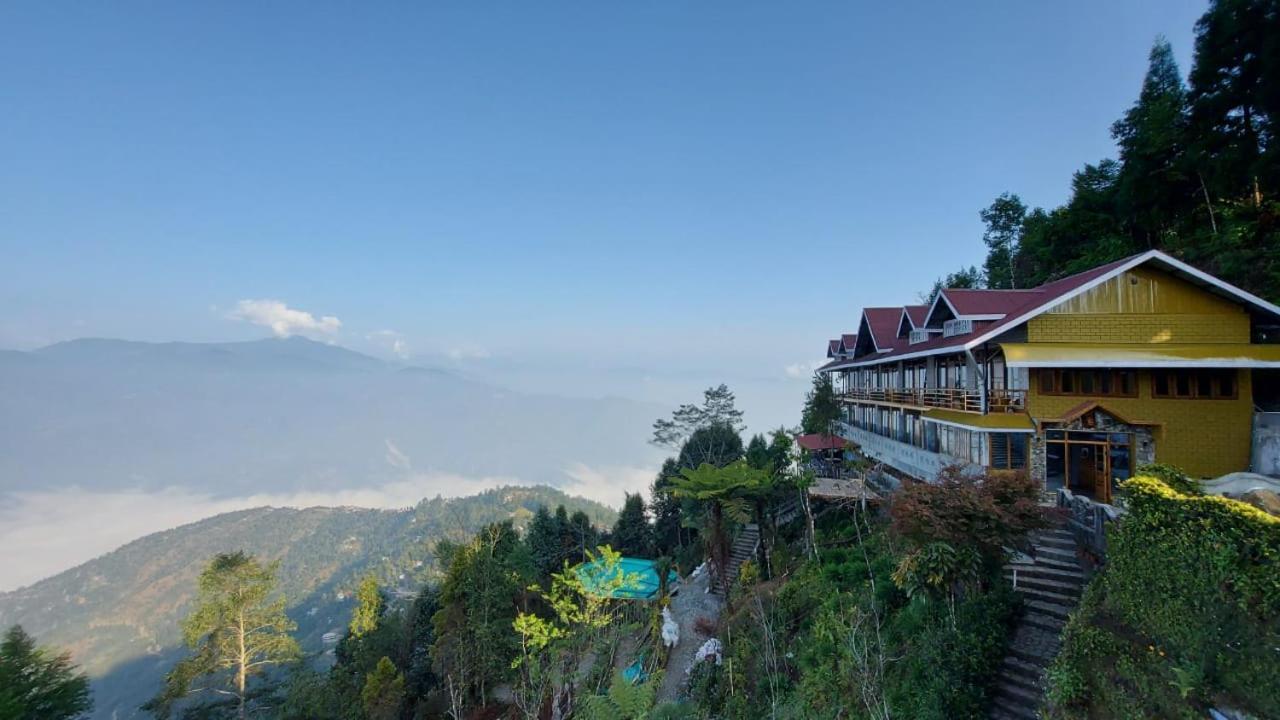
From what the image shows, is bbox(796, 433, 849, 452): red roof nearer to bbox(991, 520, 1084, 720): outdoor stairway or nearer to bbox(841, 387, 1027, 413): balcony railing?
bbox(841, 387, 1027, 413): balcony railing

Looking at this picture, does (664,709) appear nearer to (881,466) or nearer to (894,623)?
(894,623)

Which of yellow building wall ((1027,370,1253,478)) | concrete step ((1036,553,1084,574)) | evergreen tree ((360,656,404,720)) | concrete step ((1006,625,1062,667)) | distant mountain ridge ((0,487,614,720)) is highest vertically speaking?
yellow building wall ((1027,370,1253,478))

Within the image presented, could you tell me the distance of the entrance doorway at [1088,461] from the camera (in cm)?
1495

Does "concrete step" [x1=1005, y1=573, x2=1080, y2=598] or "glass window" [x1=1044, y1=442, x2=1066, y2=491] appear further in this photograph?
"glass window" [x1=1044, y1=442, x2=1066, y2=491]

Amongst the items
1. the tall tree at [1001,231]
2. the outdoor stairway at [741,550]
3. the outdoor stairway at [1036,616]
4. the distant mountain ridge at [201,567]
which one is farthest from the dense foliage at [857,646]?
the distant mountain ridge at [201,567]

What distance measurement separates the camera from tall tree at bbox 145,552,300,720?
71.1ft

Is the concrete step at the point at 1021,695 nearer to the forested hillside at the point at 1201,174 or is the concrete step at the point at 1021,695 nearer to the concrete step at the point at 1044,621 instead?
the concrete step at the point at 1044,621

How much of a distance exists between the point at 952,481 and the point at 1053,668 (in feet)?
11.9

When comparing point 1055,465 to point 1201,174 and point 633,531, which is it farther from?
point 633,531

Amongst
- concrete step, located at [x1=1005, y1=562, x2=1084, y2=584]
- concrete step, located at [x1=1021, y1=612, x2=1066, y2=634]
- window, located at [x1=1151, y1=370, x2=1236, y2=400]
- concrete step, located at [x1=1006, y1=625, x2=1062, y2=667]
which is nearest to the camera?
concrete step, located at [x1=1006, y1=625, x2=1062, y2=667]

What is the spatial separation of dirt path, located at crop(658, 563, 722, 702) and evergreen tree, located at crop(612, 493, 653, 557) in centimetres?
965

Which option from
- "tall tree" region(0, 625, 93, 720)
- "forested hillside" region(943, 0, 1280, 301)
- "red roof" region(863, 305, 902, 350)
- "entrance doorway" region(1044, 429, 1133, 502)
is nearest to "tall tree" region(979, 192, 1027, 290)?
"forested hillside" region(943, 0, 1280, 301)

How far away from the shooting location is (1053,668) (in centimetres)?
788

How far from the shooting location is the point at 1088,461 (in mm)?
15828
